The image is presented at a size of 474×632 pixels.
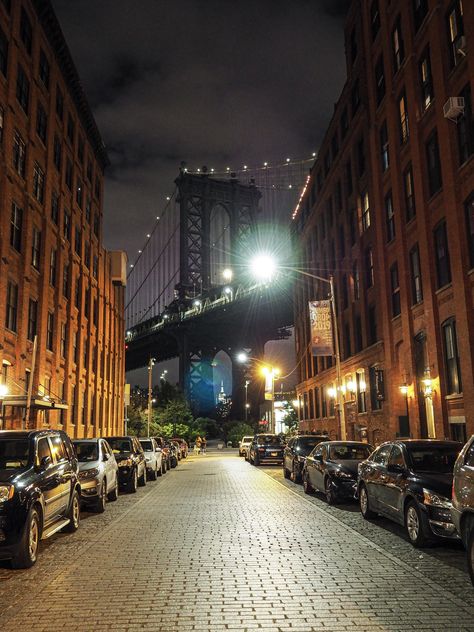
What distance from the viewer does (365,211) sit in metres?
33.1

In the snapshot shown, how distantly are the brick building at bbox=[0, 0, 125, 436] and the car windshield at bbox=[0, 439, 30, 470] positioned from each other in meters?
10.4

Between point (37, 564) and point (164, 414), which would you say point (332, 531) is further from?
point (164, 414)

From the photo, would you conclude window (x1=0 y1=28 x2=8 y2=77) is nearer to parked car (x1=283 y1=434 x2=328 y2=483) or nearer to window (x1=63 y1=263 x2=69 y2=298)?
window (x1=63 y1=263 x2=69 y2=298)

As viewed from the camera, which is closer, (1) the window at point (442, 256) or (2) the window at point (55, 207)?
(1) the window at point (442, 256)

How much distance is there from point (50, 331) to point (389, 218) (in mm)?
17057

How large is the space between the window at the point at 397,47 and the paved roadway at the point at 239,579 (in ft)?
70.3

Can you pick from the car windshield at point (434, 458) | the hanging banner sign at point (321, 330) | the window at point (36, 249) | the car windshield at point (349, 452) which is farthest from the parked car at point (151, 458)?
the car windshield at point (434, 458)

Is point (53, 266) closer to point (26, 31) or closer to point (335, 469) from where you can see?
point (26, 31)

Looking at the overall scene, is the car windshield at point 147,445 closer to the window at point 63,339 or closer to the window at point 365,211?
the window at point 63,339

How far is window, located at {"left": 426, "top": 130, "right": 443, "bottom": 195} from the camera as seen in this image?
73.5ft

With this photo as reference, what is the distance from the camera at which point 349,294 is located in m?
36.1

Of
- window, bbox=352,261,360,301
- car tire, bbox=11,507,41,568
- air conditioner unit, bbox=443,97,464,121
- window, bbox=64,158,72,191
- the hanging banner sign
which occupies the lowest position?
car tire, bbox=11,507,41,568

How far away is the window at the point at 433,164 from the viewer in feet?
73.5

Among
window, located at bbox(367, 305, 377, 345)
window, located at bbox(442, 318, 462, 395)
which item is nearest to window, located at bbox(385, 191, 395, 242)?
window, located at bbox(367, 305, 377, 345)
